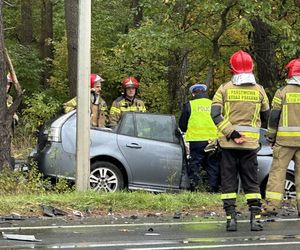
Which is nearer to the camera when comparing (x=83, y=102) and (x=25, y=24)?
(x=83, y=102)

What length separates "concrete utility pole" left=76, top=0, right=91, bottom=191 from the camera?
10.2 m

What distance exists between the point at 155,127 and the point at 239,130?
11.3 feet

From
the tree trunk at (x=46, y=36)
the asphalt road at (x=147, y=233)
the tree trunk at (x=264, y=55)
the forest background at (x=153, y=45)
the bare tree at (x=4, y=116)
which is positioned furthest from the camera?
the tree trunk at (x=46, y=36)

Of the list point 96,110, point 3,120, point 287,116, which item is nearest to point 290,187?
point 287,116

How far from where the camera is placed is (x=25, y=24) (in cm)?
3186

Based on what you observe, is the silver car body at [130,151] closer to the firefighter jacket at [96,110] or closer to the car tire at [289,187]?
the firefighter jacket at [96,110]

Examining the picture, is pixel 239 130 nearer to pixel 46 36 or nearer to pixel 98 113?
pixel 98 113

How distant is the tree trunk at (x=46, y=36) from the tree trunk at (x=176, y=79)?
8208 millimetres

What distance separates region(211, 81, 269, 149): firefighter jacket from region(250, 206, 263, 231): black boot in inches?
29.8

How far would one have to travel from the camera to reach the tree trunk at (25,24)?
1254 inches

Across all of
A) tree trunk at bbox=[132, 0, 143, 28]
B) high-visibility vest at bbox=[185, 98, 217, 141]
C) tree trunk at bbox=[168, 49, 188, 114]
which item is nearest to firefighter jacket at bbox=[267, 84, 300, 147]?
high-visibility vest at bbox=[185, 98, 217, 141]

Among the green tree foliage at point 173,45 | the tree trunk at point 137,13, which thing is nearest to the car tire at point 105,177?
the green tree foliage at point 173,45

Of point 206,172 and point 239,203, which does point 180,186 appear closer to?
point 206,172

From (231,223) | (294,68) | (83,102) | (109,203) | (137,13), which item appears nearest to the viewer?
(231,223)
